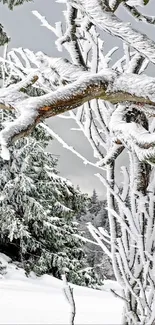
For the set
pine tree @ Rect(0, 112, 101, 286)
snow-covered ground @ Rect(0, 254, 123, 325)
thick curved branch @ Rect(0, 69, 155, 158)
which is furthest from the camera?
pine tree @ Rect(0, 112, 101, 286)

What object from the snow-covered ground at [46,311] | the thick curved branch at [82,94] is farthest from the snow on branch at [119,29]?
the snow-covered ground at [46,311]

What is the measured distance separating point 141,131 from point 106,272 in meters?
33.9

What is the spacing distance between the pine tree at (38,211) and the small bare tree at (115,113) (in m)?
10.8

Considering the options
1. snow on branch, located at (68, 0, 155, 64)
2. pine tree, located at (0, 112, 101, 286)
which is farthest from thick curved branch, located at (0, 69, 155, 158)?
pine tree, located at (0, 112, 101, 286)

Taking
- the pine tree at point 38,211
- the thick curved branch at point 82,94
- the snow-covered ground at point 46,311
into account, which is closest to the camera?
the thick curved branch at point 82,94

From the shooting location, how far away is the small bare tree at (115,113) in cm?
143

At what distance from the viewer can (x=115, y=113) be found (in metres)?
1.97

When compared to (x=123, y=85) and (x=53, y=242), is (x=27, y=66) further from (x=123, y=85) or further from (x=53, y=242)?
(x=53, y=242)

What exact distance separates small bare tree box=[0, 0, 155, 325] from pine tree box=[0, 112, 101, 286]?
10.8 m

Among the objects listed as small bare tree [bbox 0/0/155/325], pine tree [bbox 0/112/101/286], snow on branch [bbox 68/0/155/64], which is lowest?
pine tree [bbox 0/112/101/286]

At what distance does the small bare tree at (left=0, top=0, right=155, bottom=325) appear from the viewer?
143 centimetres

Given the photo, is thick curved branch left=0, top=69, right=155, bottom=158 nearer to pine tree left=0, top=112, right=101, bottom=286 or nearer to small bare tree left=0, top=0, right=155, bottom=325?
small bare tree left=0, top=0, right=155, bottom=325

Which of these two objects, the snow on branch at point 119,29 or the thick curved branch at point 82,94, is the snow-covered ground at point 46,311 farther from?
the snow on branch at point 119,29

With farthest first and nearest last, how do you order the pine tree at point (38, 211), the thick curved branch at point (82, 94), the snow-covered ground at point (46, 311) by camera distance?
the pine tree at point (38, 211) < the snow-covered ground at point (46, 311) < the thick curved branch at point (82, 94)
